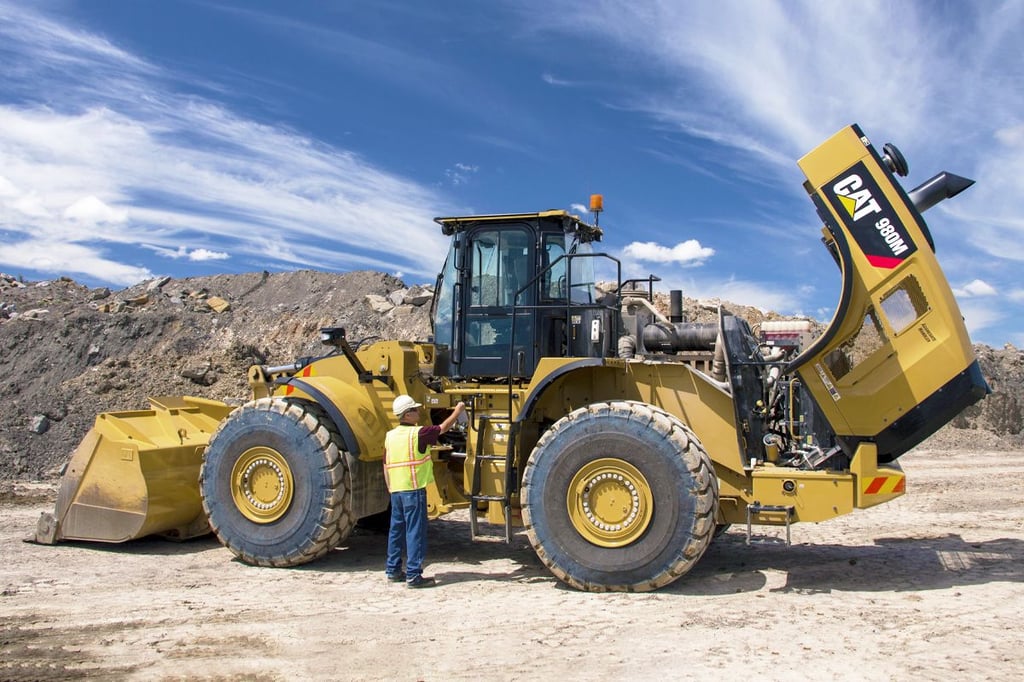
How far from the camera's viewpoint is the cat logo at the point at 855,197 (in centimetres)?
650

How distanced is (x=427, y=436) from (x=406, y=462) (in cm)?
29

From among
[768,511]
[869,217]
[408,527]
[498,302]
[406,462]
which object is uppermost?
[869,217]

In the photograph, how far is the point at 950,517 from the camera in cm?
1045

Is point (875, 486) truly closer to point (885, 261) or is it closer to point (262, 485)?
point (885, 261)

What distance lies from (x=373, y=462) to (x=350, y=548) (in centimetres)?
122

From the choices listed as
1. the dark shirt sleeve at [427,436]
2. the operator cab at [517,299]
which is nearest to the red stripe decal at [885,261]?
the operator cab at [517,299]

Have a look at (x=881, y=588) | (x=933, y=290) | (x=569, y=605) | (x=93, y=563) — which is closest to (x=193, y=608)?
(x=93, y=563)

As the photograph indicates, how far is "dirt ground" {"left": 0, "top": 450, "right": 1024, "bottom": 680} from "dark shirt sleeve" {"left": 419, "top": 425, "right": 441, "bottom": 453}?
1153 mm

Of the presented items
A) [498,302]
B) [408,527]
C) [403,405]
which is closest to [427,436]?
[403,405]

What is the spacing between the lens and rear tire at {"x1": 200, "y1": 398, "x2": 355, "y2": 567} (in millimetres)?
7410

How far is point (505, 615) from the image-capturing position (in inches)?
237

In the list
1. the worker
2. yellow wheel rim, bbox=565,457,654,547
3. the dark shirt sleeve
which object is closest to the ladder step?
yellow wheel rim, bbox=565,457,654,547

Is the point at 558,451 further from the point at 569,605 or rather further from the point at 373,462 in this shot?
the point at 373,462

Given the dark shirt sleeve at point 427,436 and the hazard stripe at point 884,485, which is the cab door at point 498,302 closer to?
the dark shirt sleeve at point 427,436
